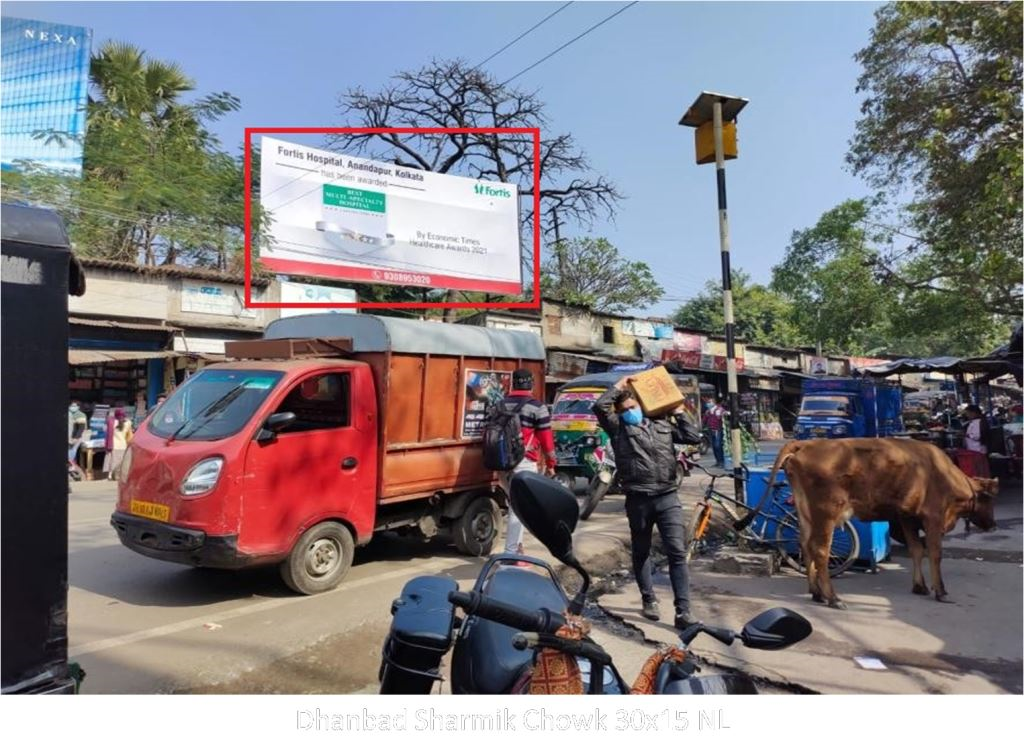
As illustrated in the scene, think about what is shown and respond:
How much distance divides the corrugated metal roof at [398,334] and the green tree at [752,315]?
3145cm

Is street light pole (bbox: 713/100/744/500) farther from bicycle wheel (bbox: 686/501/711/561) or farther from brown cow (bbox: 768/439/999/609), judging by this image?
brown cow (bbox: 768/439/999/609)

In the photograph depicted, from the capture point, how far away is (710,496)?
6.42 meters

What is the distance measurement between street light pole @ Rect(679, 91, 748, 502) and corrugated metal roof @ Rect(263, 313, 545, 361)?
2260mm

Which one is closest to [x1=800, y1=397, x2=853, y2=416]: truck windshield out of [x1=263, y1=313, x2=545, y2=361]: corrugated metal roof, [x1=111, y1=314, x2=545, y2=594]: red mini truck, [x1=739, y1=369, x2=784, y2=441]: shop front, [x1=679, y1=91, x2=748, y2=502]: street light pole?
[x1=739, y1=369, x2=784, y2=441]: shop front

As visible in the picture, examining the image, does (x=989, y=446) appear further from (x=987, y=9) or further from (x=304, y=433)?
(x=304, y=433)

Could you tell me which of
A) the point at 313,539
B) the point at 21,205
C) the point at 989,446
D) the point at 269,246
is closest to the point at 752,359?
the point at 989,446

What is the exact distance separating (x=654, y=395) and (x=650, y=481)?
0.62m

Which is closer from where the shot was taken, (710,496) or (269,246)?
(710,496)

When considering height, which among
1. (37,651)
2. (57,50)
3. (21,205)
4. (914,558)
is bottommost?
(914,558)

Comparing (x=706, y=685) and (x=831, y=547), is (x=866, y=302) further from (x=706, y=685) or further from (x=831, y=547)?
(x=706, y=685)

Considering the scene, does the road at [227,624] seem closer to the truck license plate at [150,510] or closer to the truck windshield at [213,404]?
the truck license plate at [150,510]

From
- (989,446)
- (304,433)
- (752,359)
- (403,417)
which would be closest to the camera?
(304,433)

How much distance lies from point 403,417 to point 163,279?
13.0 m

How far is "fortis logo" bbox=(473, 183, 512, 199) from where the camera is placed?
19.7m
